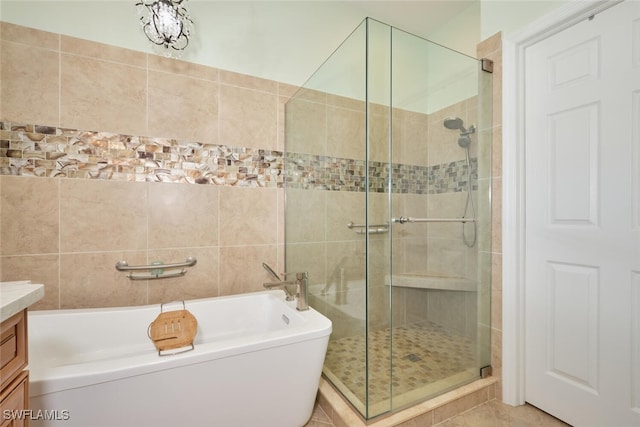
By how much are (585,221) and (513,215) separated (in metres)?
0.31

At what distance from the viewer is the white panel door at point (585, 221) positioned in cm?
125

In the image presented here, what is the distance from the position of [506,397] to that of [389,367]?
0.84m

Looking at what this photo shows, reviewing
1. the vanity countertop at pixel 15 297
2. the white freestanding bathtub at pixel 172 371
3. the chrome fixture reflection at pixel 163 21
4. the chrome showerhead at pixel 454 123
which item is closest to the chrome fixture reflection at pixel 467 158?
the chrome showerhead at pixel 454 123

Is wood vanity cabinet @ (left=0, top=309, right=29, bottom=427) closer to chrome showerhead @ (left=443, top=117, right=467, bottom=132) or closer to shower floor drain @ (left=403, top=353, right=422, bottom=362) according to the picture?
shower floor drain @ (left=403, top=353, right=422, bottom=362)

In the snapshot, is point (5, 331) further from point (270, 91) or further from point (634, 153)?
point (634, 153)

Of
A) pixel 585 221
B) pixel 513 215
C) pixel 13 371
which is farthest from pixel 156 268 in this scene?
pixel 585 221

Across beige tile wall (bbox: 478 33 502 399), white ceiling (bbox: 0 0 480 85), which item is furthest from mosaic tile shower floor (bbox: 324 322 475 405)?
white ceiling (bbox: 0 0 480 85)

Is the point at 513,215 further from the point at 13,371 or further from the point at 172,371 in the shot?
the point at 13,371

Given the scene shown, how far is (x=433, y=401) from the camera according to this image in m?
1.51

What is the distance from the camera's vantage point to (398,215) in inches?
56.1

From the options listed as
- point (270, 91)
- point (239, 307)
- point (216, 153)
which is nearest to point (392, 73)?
point (270, 91)

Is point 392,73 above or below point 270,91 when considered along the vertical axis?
below

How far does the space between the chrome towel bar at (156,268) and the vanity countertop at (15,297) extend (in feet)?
2.83

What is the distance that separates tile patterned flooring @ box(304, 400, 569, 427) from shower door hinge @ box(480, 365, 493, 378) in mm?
151
